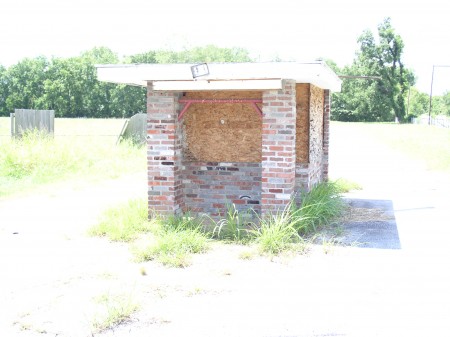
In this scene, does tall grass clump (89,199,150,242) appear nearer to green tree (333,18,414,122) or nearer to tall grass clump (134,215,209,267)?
tall grass clump (134,215,209,267)

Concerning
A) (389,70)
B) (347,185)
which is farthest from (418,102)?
(347,185)

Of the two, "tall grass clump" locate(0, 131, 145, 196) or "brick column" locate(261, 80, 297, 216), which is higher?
"brick column" locate(261, 80, 297, 216)

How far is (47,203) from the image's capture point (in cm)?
1118

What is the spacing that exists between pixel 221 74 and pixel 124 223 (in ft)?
8.54

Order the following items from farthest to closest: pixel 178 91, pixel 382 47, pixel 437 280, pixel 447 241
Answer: pixel 382 47, pixel 178 91, pixel 447 241, pixel 437 280

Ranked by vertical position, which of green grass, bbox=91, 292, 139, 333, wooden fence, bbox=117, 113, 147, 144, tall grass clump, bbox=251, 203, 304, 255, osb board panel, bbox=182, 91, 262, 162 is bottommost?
green grass, bbox=91, 292, 139, 333

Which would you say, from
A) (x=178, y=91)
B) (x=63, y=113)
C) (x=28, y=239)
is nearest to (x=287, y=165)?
(x=178, y=91)

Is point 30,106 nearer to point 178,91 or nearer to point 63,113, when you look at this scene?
point 63,113

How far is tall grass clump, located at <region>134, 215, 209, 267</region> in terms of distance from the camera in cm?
679

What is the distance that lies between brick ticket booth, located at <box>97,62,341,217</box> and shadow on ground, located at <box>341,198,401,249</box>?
3.26 feet

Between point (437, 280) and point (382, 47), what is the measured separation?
69.5 m

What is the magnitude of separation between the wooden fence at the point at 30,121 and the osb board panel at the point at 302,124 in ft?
33.9

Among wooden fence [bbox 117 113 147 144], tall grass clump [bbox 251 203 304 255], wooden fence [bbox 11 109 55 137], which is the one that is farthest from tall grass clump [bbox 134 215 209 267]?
wooden fence [bbox 117 113 147 144]

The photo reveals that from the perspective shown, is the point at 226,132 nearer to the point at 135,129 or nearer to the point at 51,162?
the point at 51,162
